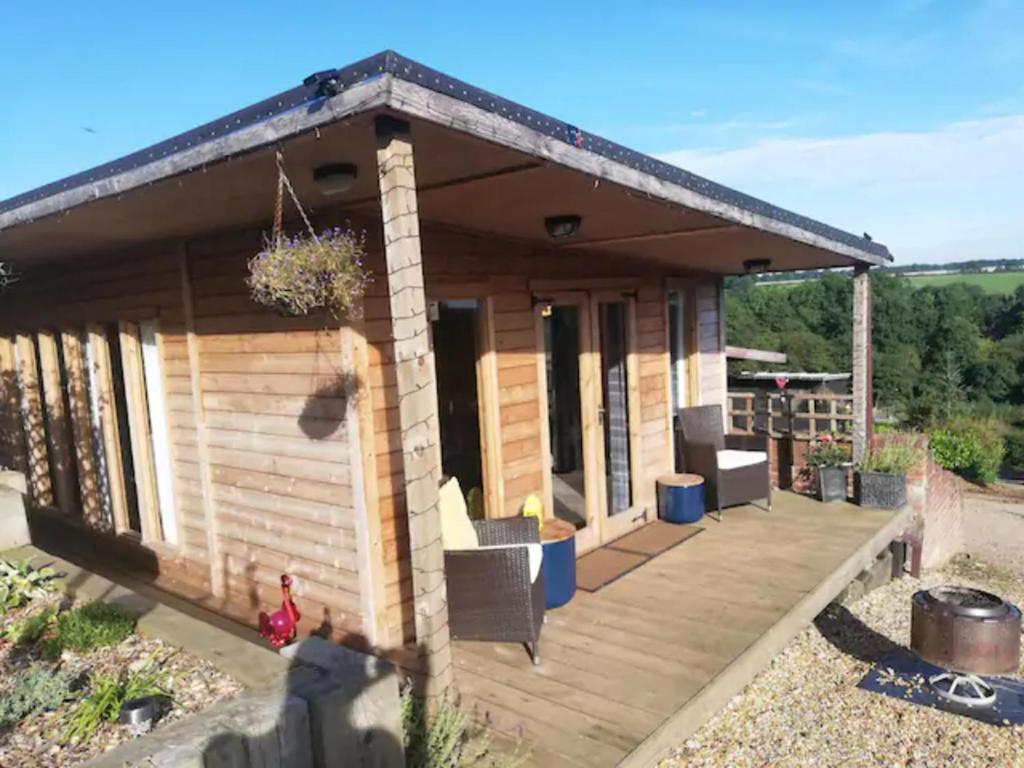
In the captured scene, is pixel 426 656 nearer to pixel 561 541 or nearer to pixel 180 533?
pixel 561 541

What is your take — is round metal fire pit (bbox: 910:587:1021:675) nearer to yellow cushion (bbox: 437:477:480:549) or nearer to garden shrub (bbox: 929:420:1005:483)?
yellow cushion (bbox: 437:477:480:549)

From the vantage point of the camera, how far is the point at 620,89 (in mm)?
10547

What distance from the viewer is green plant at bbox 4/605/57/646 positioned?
10.6 feet

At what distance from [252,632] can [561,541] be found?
1913 mm

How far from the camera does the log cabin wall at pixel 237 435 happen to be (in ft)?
12.5

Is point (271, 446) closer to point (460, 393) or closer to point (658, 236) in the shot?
point (460, 393)

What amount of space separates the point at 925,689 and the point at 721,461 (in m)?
2.56

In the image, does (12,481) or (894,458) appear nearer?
(12,481)

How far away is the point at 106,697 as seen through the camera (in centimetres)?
243

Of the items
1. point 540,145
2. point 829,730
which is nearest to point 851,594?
point 829,730

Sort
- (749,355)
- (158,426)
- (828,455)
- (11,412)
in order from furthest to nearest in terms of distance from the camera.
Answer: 1. (749,355)
2. (11,412)
3. (828,455)
4. (158,426)

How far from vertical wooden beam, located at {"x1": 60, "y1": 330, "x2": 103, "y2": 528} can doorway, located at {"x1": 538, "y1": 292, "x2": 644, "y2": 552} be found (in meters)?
3.86

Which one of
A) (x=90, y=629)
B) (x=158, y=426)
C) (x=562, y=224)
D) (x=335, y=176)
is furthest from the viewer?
(x=158, y=426)

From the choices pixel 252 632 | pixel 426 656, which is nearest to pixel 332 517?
pixel 252 632
